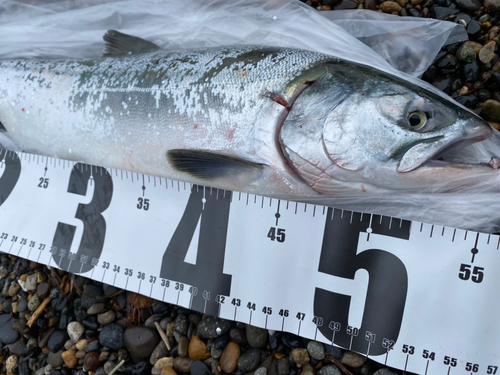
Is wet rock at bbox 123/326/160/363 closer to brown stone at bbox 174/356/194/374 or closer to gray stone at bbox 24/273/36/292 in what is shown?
brown stone at bbox 174/356/194/374

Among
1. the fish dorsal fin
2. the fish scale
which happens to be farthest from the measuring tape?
the fish dorsal fin

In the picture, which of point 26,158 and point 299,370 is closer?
point 299,370

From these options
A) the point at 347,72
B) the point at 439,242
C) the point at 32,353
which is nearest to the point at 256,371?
the point at 439,242

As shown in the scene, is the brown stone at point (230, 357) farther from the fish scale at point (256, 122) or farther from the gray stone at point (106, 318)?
the fish scale at point (256, 122)

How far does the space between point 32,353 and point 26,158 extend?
1382 mm

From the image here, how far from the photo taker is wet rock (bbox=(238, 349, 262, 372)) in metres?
1.89

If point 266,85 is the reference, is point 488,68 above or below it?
above

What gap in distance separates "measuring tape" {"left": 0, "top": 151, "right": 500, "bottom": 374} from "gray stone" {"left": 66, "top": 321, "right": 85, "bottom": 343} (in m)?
0.48

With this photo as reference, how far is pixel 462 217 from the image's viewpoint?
1741 mm

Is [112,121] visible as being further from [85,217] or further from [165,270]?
[165,270]

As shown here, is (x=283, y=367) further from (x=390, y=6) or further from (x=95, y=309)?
(x=390, y=6)

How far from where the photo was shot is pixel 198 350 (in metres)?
1.97

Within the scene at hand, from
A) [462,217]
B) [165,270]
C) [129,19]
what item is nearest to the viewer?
[462,217]

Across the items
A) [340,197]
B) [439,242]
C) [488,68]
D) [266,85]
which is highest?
[488,68]
